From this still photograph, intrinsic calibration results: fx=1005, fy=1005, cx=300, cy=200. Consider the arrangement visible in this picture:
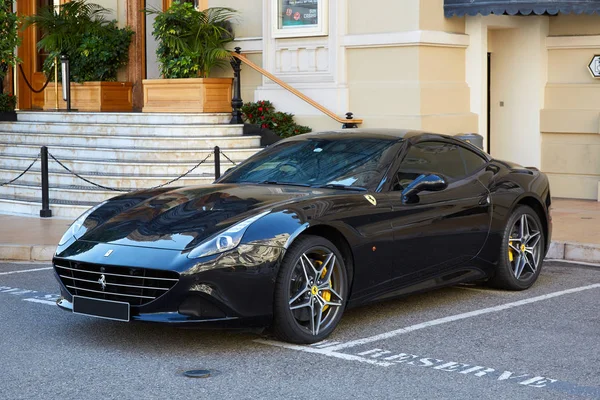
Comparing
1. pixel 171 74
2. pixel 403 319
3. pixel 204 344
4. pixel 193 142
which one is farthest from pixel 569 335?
pixel 171 74

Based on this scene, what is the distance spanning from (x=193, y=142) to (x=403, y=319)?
854 centimetres

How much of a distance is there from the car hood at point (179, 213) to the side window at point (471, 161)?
1617mm

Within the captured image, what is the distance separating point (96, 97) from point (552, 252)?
10.3m

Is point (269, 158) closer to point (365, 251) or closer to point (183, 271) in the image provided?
point (365, 251)

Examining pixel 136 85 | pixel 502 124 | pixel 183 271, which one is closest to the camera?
pixel 183 271

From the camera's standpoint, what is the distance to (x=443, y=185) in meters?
7.16

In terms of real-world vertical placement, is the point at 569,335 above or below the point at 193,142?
below

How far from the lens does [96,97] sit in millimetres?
18266

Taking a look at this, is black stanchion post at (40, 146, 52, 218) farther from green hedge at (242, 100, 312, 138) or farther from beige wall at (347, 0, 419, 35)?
beige wall at (347, 0, 419, 35)

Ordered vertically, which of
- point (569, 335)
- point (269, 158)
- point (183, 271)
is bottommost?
point (569, 335)

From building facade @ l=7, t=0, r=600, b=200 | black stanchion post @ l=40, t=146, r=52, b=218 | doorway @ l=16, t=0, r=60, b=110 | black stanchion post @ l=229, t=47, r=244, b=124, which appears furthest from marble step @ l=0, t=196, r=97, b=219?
doorway @ l=16, t=0, r=60, b=110

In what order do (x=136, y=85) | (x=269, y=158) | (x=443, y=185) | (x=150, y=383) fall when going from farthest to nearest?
(x=136, y=85)
(x=269, y=158)
(x=443, y=185)
(x=150, y=383)

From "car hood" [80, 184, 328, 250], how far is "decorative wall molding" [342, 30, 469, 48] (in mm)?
8161

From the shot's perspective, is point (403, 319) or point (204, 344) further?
point (403, 319)
